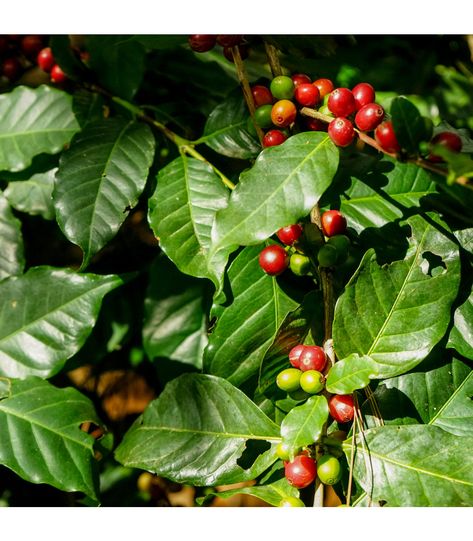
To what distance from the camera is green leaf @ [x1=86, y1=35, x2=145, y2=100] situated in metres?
1.70

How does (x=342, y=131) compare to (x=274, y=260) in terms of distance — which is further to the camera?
(x=274, y=260)

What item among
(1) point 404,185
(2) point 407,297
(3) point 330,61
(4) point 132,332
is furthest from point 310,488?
(3) point 330,61

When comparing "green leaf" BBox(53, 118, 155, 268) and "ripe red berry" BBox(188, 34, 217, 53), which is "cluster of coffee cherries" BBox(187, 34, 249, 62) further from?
"green leaf" BBox(53, 118, 155, 268)

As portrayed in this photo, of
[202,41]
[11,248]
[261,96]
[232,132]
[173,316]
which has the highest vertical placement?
[202,41]

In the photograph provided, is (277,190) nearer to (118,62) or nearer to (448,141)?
(448,141)

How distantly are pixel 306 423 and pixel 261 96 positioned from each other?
2.36ft

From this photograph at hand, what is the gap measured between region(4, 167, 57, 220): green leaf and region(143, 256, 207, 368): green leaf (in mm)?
352

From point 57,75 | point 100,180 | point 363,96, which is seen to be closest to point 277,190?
point 363,96

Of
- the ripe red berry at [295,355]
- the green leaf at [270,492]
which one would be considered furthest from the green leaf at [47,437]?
the ripe red berry at [295,355]

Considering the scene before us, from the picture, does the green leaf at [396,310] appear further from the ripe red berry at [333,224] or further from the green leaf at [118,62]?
the green leaf at [118,62]

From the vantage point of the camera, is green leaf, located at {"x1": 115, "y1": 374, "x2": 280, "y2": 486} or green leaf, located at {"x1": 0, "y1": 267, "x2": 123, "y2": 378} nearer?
green leaf, located at {"x1": 115, "y1": 374, "x2": 280, "y2": 486}

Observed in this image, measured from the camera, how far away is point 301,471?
3.54ft

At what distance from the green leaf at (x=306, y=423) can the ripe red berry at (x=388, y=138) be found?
1.49 feet

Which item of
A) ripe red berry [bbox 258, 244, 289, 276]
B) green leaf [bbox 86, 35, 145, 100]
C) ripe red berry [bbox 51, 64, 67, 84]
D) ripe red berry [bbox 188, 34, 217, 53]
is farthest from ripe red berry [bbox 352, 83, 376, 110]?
ripe red berry [bbox 51, 64, 67, 84]
